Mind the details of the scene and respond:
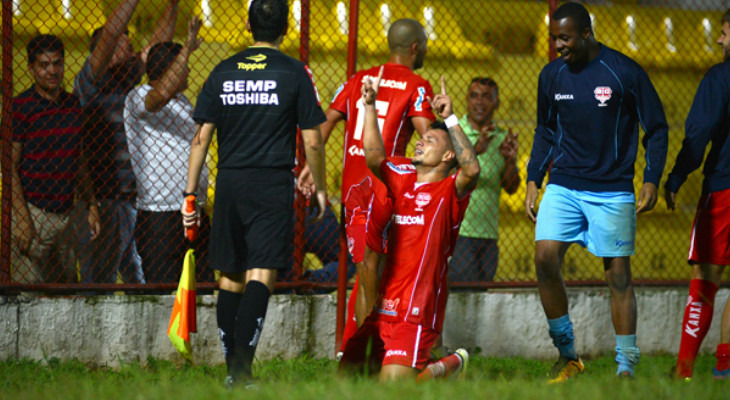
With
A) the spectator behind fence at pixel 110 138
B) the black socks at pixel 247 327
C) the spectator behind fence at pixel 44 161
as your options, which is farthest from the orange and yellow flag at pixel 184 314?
the spectator behind fence at pixel 44 161

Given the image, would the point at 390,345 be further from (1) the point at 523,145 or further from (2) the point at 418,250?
(1) the point at 523,145

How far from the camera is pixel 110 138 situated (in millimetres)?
6355

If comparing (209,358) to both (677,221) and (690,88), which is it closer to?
(677,221)

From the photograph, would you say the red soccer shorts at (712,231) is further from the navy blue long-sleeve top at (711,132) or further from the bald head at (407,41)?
the bald head at (407,41)

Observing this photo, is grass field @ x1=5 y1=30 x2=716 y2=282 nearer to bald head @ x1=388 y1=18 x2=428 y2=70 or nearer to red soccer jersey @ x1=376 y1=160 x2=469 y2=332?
bald head @ x1=388 y1=18 x2=428 y2=70

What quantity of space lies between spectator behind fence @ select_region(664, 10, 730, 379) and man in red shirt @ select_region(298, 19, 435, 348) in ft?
5.61

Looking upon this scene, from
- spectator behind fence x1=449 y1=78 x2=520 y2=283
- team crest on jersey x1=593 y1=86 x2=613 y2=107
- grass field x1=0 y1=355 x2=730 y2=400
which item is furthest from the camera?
spectator behind fence x1=449 y1=78 x2=520 y2=283

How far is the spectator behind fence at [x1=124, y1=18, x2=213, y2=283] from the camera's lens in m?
6.33

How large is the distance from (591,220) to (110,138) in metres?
3.54

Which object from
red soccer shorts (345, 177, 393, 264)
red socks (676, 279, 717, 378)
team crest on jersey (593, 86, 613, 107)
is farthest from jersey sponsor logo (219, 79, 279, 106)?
red socks (676, 279, 717, 378)

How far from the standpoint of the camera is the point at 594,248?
5.26 meters

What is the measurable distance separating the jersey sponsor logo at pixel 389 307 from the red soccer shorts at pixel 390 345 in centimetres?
5

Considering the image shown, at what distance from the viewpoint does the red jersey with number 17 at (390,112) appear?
5.77 meters

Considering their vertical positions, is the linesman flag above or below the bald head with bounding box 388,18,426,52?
below
